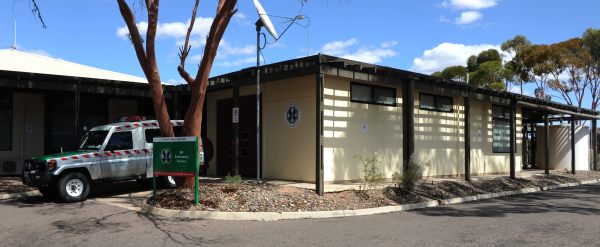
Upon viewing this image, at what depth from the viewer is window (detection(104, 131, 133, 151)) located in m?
13.3

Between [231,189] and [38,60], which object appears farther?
[38,60]

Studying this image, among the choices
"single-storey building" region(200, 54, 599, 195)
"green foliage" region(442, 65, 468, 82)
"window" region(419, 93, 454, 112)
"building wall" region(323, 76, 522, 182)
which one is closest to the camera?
"single-storey building" region(200, 54, 599, 195)

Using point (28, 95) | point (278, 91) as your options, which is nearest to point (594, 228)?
point (278, 91)

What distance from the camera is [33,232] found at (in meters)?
8.65

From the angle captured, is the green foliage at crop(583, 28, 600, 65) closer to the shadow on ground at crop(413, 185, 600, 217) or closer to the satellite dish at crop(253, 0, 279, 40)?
the shadow on ground at crop(413, 185, 600, 217)

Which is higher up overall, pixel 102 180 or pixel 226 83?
pixel 226 83

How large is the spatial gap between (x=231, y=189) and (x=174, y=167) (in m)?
1.40

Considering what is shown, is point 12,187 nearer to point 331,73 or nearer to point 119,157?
point 119,157

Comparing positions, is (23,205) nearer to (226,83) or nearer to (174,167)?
(174,167)

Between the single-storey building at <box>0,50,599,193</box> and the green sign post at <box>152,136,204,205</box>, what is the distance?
235 centimetres

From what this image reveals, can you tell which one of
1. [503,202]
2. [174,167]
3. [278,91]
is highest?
[278,91]

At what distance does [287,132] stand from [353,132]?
6.83ft

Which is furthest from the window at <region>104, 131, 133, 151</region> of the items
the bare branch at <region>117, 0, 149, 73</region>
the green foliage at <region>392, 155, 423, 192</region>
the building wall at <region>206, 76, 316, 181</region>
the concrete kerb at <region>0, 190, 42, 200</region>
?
the green foliage at <region>392, 155, 423, 192</region>

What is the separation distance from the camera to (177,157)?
11.1m
